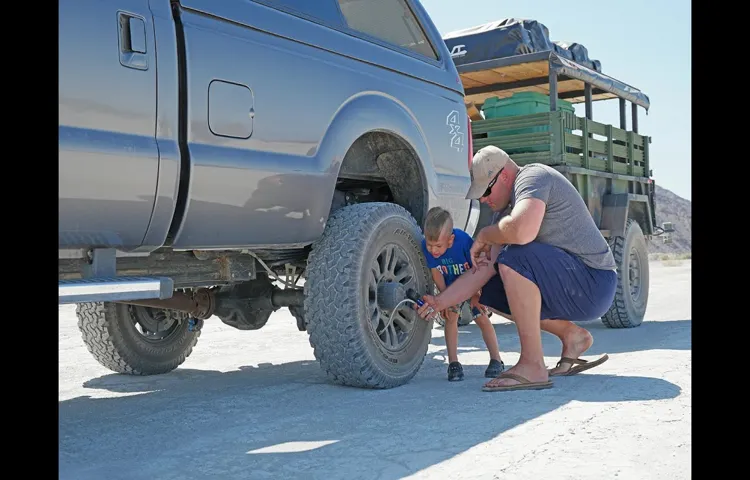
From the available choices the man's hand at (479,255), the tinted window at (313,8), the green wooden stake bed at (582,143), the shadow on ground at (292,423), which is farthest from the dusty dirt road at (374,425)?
the green wooden stake bed at (582,143)

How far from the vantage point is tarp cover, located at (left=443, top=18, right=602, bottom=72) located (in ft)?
27.1

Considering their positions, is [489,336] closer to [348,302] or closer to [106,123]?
[348,302]

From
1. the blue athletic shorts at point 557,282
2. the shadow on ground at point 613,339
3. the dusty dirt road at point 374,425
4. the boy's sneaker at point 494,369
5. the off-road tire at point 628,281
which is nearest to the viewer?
the dusty dirt road at point 374,425

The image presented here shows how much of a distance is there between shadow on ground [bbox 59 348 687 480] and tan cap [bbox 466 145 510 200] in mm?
1023

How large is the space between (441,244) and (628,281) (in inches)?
155

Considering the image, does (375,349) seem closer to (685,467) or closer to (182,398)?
(182,398)

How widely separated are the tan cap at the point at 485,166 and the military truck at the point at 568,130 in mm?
2838

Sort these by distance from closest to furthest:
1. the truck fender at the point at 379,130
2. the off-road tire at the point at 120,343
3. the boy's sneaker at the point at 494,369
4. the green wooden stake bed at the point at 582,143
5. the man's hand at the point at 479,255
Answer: the truck fender at the point at 379,130 < the man's hand at the point at 479,255 < the boy's sneaker at the point at 494,369 < the off-road tire at the point at 120,343 < the green wooden stake bed at the point at 582,143

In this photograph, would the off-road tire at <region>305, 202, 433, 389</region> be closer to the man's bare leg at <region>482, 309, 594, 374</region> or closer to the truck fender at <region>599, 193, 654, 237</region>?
the man's bare leg at <region>482, 309, 594, 374</region>

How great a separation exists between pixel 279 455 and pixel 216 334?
474cm

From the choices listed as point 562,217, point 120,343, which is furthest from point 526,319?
point 120,343

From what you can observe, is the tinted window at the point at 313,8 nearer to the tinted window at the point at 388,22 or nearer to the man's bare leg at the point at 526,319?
the tinted window at the point at 388,22

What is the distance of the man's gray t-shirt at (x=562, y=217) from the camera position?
169 inches

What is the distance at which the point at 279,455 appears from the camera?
291cm
